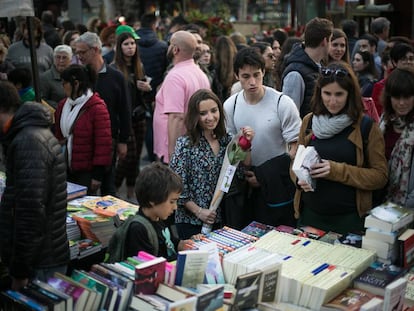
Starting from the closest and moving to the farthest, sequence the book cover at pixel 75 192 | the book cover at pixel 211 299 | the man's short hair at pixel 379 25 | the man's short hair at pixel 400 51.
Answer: the book cover at pixel 211 299
the book cover at pixel 75 192
the man's short hair at pixel 400 51
the man's short hair at pixel 379 25

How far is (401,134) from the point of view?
13.2 ft

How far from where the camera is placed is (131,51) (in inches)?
277

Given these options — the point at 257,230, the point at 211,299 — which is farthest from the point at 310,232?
the point at 211,299

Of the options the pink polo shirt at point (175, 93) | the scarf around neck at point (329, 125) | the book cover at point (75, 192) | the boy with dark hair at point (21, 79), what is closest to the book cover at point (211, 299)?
the scarf around neck at point (329, 125)

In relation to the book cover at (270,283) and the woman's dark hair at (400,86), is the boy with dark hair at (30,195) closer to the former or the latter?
the book cover at (270,283)

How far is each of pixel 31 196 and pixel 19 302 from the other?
2.17 feet

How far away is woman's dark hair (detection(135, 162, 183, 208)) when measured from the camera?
131 inches

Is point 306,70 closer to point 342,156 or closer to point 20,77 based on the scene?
point 342,156

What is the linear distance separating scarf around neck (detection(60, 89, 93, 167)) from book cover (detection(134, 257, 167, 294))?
9.30 ft

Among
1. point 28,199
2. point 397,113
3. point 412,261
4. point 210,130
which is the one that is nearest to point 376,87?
point 397,113

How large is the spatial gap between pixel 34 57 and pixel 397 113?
2716mm

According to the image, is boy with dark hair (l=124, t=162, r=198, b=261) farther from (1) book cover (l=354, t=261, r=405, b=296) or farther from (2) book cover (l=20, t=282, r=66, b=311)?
(1) book cover (l=354, t=261, r=405, b=296)

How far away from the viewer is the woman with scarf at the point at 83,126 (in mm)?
5445

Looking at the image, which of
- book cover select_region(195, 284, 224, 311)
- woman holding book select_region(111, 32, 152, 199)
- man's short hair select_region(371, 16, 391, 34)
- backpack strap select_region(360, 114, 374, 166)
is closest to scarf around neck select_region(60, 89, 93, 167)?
woman holding book select_region(111, 32, 152, 199)
